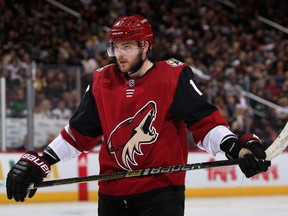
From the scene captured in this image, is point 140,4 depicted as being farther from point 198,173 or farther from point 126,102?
point 126,102

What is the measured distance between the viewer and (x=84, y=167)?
8.05 m

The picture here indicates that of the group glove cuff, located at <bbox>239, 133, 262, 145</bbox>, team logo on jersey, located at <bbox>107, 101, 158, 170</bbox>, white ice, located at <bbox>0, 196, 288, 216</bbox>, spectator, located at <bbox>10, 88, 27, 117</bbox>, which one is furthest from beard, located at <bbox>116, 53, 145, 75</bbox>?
spectator, located at <bbox>10, 88, 27, 117</bbox>

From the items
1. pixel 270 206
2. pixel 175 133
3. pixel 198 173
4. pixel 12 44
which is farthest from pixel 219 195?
pixel 175 133

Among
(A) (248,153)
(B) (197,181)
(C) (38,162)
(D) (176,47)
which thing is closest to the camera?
(A) (248,153)

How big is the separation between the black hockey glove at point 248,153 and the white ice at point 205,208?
155 inches

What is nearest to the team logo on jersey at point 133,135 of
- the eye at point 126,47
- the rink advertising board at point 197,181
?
the eye at point 126,47

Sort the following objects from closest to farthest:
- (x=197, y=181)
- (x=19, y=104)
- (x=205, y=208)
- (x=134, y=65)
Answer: (x=134, y=65)
(x=205, y=208)
(x=19, y=104)
(x=197, y=181)

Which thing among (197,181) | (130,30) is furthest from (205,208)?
(130,30)

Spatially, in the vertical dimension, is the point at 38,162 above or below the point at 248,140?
below

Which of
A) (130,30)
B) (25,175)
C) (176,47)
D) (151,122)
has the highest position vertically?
(130,30)

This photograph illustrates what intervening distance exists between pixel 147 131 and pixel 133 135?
0.06m

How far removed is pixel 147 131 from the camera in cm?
286

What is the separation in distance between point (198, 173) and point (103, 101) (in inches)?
220

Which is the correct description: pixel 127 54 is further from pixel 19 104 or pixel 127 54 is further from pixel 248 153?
pixel 19 104
